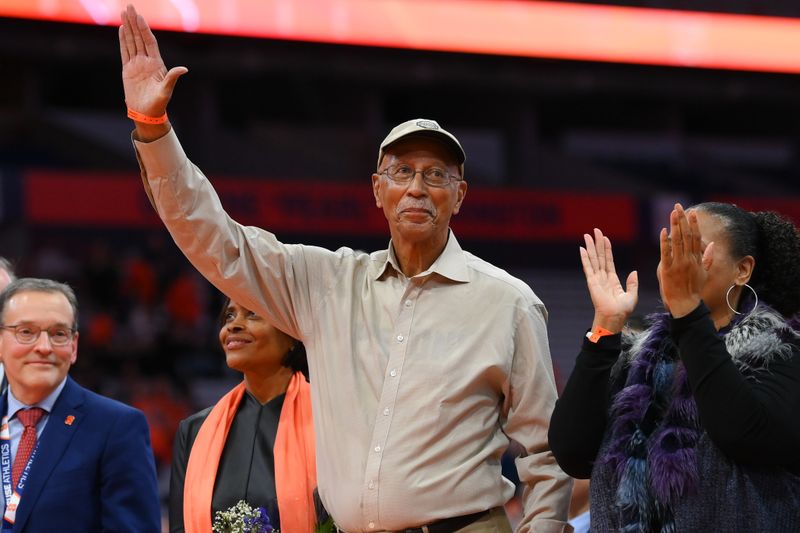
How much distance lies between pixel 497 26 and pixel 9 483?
6.74m

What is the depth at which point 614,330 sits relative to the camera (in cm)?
305

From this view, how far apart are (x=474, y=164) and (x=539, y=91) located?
1.40 meters

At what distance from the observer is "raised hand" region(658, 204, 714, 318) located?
282 centimetres

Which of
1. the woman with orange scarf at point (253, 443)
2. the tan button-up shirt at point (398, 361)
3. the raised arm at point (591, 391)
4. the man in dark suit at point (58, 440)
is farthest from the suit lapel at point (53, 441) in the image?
the raised arm at point (591, 391)

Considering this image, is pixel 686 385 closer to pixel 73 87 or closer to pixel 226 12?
pixel 226 12

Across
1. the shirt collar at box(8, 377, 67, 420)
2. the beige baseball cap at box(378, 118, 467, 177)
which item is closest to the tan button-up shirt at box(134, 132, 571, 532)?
the beige baseball cap at box(378, 118, 467, 177)

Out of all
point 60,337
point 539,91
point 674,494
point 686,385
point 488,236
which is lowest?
point 674,494

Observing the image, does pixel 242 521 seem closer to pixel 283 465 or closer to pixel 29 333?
pixel 283 465

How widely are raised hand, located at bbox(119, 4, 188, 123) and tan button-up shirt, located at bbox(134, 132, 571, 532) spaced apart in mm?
102

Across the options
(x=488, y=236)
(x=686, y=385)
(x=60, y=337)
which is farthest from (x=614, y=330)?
(x=488, y=236)

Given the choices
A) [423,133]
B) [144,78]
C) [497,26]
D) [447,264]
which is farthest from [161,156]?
[497,26]

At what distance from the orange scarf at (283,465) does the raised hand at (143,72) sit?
1332mm

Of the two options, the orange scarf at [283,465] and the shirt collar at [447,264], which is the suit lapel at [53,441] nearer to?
the orange scarf at [283,465]

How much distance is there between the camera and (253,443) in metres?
4.04
